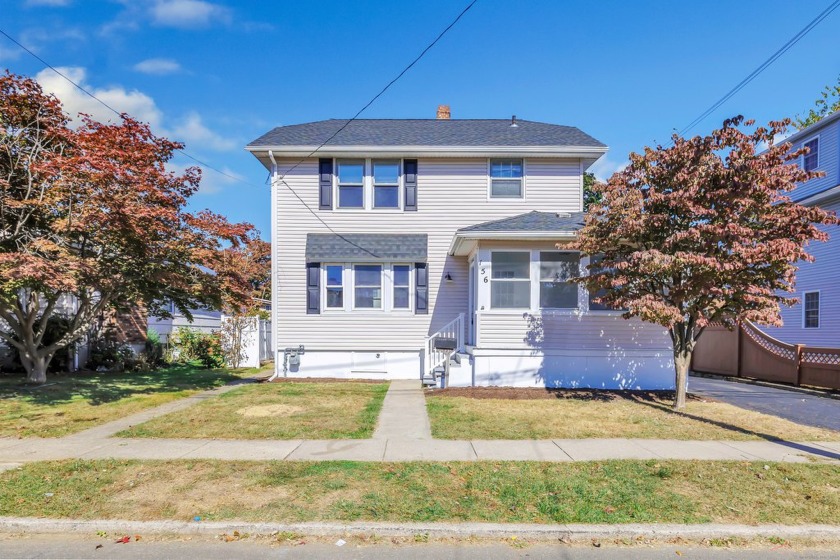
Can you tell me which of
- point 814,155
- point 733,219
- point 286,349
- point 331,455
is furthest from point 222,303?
point 814,155

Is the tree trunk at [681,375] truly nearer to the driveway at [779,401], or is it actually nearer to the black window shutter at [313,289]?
the driveway at [779,401]

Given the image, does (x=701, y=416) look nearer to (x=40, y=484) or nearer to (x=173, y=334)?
(x=40, y=484)

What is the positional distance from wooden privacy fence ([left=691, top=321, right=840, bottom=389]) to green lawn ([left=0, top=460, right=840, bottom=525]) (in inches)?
298

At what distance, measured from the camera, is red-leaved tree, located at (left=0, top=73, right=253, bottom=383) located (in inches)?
362

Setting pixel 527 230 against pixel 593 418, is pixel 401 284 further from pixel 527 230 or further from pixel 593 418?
pixel 593 418

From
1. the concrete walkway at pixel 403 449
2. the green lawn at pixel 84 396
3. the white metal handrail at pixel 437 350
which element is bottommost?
the green lawn at pixel 84 396

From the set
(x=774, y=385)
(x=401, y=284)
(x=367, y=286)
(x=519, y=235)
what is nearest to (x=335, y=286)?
(x=367, y=286)

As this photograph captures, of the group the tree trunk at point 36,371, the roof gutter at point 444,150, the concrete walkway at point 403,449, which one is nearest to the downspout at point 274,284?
the roof gutter at point 444,150

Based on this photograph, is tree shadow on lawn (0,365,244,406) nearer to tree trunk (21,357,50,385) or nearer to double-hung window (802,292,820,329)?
tree trunk (21,357,50,385)

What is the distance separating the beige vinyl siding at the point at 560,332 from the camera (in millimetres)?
11828

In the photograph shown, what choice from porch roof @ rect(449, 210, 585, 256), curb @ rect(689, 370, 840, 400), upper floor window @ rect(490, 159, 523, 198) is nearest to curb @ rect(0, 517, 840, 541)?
porch roof @ rect(449, 210, 585, 256)

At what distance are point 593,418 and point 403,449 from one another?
388 centimetres

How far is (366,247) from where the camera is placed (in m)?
14.2

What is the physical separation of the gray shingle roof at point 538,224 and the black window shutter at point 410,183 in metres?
2.96
